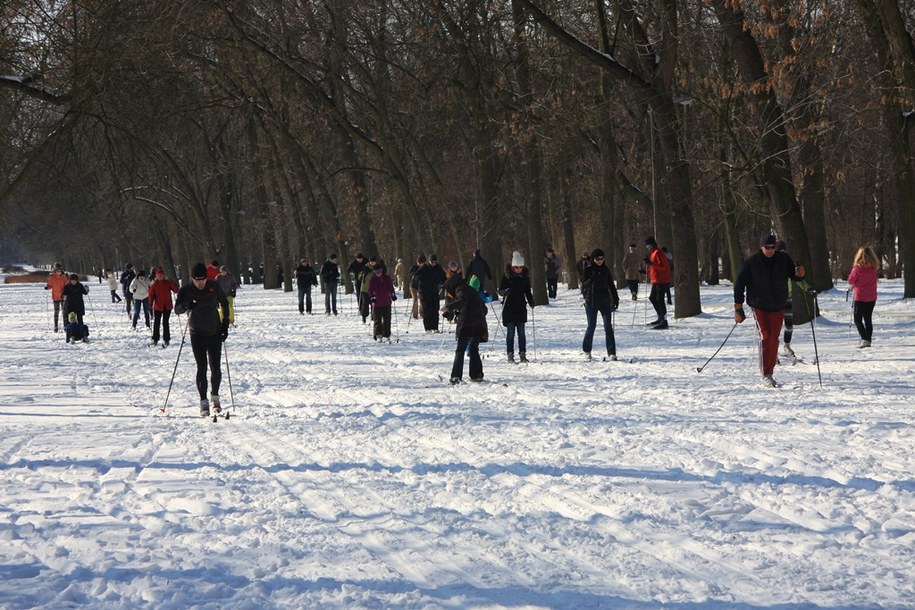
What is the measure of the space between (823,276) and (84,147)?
725 inches

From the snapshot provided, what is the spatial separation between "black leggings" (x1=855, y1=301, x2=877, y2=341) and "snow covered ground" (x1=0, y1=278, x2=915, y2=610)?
182cm

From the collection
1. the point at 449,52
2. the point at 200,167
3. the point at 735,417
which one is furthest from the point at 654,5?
the point at 200,167

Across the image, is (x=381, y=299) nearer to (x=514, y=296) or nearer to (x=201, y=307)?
(x=514, y=296)

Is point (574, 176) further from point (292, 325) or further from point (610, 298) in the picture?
point (610, 298)

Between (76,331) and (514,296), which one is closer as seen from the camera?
(514,296)

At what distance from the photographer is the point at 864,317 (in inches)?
673

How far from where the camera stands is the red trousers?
12.6 meters

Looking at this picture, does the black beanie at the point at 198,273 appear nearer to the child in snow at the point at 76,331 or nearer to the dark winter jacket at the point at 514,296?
the dark winter jacket at the point at 514,296

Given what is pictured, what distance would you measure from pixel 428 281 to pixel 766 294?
11216mm

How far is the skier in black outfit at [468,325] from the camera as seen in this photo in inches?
565

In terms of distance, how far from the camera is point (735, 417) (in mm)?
10477

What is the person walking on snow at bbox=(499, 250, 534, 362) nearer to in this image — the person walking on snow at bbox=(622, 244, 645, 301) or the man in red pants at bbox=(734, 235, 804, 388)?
the man in red pants at bbox=(734, 235, 804, 388)

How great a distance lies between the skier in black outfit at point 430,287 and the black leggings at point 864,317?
928cm

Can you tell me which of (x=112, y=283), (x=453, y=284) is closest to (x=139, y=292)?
(x=453, y=284)
